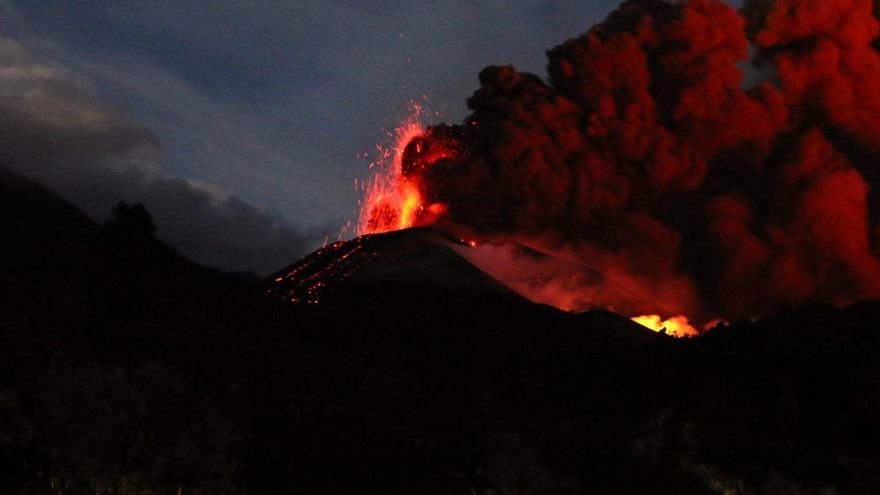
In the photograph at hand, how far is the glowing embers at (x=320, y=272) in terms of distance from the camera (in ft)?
139

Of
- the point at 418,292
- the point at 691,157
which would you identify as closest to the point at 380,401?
the point at 418,292

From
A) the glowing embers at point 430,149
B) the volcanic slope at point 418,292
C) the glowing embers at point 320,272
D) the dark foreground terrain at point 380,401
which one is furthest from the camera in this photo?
the glowing embers at point 430,149

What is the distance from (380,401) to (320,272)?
3005 cm

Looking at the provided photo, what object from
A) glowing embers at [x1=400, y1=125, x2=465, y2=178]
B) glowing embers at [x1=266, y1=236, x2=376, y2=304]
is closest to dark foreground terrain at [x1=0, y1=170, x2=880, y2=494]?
glowing embers at [x1=266, y1=236, x2=376, y2=304]

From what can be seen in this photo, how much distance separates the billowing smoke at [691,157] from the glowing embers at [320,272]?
6.75 metres

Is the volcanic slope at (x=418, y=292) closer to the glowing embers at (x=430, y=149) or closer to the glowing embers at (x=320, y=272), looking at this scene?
the glowing embers at (x=320, y=272)

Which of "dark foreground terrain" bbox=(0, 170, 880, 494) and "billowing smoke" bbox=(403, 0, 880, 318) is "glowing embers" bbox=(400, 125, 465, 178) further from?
"dark foreground terrain" bbox=(0, 170, 880, 494)

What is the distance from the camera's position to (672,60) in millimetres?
52688

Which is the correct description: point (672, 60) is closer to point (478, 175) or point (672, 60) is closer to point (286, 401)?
point (478, 175)

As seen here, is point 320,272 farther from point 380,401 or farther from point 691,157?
point 380,401

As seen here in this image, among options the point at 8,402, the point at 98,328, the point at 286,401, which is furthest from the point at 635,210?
the point at 8,402

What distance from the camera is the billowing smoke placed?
52000 millimetres

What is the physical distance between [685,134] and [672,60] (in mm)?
3951

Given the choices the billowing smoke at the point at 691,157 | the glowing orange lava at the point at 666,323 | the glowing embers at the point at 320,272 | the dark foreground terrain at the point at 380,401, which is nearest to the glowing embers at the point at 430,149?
the billowing smoke at the point at 691,157
